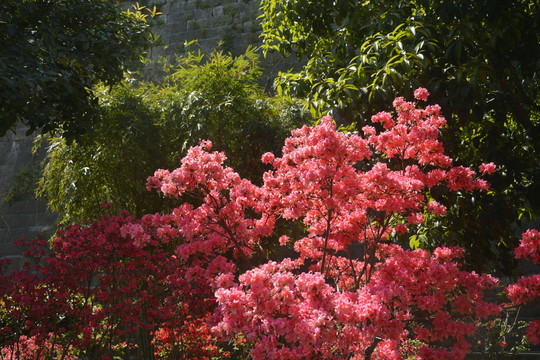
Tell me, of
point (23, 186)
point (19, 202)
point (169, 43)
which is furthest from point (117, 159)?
point (169, 43)

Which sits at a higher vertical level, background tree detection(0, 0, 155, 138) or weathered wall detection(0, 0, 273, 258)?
weathered wall detection(0, 0, 273, 258)

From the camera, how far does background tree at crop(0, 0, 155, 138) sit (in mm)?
2558

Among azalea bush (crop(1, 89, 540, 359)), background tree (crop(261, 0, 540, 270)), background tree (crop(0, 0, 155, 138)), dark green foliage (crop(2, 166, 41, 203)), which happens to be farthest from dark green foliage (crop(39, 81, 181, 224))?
dark green foliage (crop(2, 166, 41, 203))

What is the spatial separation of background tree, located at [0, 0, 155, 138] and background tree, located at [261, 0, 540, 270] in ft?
3.87

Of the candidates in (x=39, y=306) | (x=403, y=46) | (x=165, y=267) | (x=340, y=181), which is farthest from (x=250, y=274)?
(x=403, y=46)

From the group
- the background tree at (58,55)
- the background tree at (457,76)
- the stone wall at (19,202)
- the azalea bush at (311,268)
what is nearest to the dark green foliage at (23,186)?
the stone wall at (19,202)

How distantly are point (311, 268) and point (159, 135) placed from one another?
7.93ft

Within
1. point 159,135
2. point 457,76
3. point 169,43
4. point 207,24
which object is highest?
point 207,24

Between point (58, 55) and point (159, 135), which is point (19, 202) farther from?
point (58, 55)

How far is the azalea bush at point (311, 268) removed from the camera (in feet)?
5.21

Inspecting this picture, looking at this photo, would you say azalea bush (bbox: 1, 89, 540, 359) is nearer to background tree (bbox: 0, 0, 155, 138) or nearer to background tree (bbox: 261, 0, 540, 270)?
background tree (bbox: 261, 0, 540, 270)

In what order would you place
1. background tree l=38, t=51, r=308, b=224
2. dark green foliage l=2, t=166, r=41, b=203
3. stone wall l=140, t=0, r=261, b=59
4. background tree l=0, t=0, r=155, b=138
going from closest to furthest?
1. background tree l=0, t=0, r=155, b=138
2. background tree l=38, t=51, r=308, b=224
3. dark green foliage l=2, t=166, r=41, b=203
4. stone wall l=140, t=0, r=261, b=59

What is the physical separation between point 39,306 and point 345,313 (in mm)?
1460

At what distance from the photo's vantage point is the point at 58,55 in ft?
9.32
